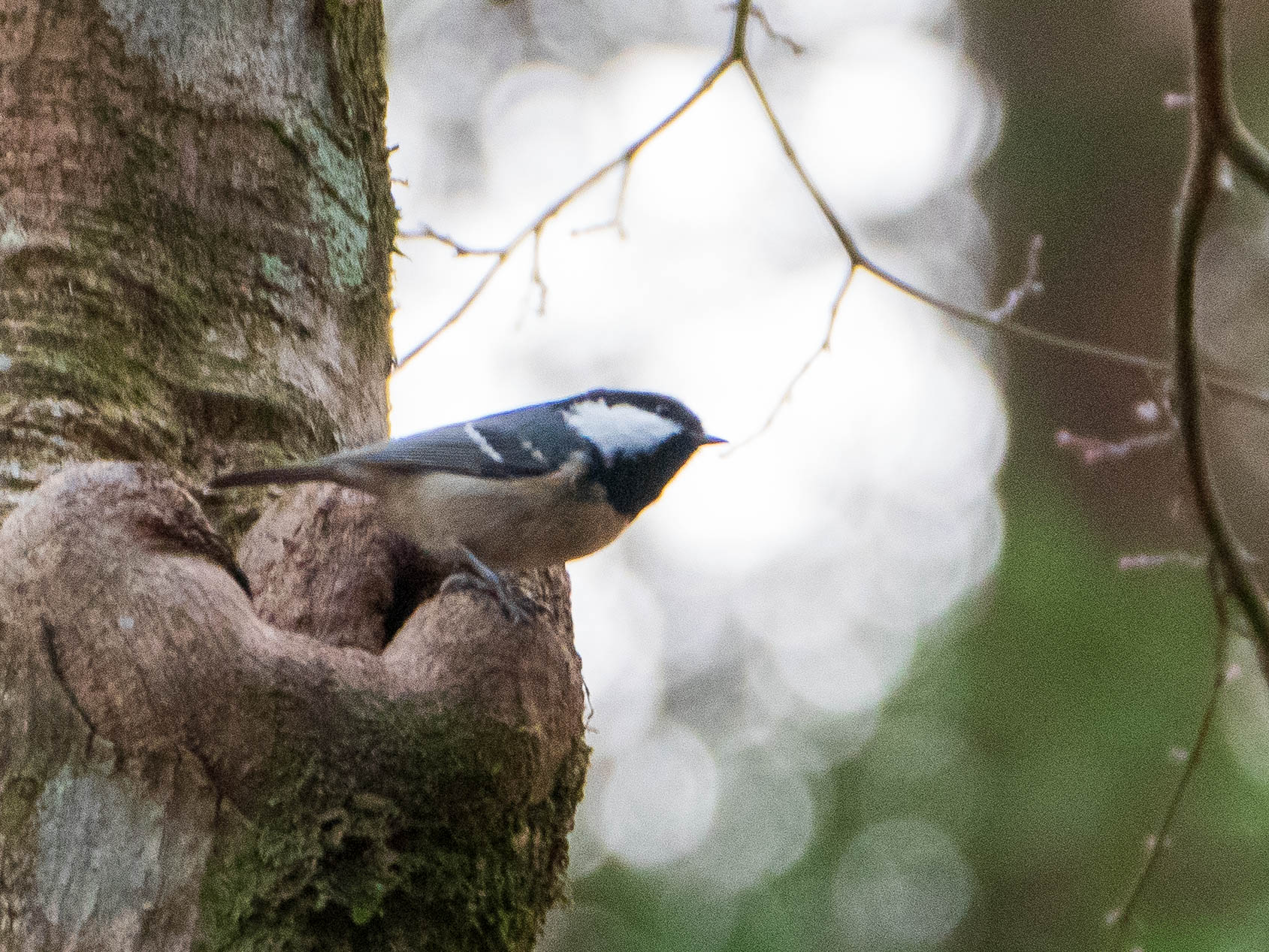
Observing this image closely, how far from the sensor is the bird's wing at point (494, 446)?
103 inches

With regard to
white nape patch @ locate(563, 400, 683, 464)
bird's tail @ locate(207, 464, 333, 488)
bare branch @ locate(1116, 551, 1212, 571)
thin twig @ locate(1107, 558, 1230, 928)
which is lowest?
thin twig @ locate(1107, 558, 1230, 928)

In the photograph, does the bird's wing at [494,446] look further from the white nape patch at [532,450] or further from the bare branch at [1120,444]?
the bare branch at [1120,444]

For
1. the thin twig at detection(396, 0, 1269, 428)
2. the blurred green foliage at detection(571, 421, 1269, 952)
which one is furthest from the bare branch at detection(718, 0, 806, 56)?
the blurred green foliage at detection(571, 421, 1269, 952)

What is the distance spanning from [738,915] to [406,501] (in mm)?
3477

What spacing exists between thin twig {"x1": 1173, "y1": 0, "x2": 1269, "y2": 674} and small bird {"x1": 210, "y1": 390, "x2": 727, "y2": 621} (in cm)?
118

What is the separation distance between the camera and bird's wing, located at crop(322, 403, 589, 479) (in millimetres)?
2627

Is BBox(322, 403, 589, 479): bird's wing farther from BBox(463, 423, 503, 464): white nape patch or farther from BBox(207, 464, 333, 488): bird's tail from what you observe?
BBox(207, 464, 333, 488): bird's tail

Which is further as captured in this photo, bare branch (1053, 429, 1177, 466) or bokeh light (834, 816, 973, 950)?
bokeh light (834, 816, 973, 950)

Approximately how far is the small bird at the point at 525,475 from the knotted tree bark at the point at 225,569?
0.29 ft

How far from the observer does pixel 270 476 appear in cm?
228

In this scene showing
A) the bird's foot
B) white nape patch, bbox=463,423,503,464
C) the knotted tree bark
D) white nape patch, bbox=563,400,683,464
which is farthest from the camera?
white nape patch, bbox=563,400,683,464

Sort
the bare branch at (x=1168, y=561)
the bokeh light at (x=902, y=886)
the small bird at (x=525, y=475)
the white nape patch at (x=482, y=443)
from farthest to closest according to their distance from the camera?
the bokeh light at (x=902, y=886) → the white nape patch at (x=482, y=443) → the small bird at (x=525, y=475) → the bare branch at (x=1168, y=561)

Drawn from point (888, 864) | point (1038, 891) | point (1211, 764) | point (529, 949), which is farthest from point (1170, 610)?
point (529, 949)

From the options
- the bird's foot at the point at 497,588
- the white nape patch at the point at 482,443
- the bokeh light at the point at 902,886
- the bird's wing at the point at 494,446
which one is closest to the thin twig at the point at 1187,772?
Result: the bird's foot at the point at 497,588
